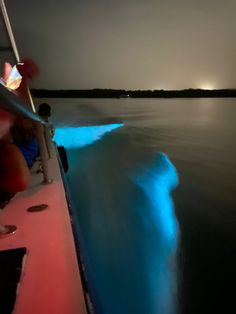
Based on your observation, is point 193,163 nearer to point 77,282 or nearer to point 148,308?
point 148,308

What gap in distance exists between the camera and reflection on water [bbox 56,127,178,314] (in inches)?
82.7

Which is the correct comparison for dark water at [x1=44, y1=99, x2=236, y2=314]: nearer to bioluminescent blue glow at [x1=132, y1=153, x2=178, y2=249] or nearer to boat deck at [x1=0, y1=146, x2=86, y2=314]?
bioluminescent blue glow at [x1=132, y1=153, x2=178, y2=249]

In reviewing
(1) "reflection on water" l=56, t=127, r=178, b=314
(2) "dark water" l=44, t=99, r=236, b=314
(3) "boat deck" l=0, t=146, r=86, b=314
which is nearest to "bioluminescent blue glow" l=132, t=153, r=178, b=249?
(1) "reflection on water" l=56, t=127, r=178, b=314

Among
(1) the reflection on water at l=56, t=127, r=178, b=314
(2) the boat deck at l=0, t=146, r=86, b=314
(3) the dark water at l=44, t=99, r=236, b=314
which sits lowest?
(3) the dark water at l=44, t=99, r=236, b=314

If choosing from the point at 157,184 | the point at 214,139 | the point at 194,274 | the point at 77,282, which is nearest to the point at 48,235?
the point at 77,282

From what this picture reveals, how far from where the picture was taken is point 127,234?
10.1ft

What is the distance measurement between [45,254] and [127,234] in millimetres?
1993

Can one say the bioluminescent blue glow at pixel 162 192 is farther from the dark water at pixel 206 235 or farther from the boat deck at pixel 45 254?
the boat deck at pixel 45 254

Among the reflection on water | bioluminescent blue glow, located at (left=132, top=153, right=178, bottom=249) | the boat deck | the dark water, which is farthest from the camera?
bioluminescent blue glow, located at (left=132, top=153, right=178, bottom=249)

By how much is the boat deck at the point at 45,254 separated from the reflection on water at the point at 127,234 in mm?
218

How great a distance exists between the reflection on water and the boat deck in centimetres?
22

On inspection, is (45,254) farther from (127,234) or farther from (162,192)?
(162,192)

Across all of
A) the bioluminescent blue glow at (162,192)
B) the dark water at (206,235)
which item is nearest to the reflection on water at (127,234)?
the bioluminescent blue glow at (162,192)

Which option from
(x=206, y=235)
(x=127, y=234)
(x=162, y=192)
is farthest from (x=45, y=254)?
(x=162, y=192)
